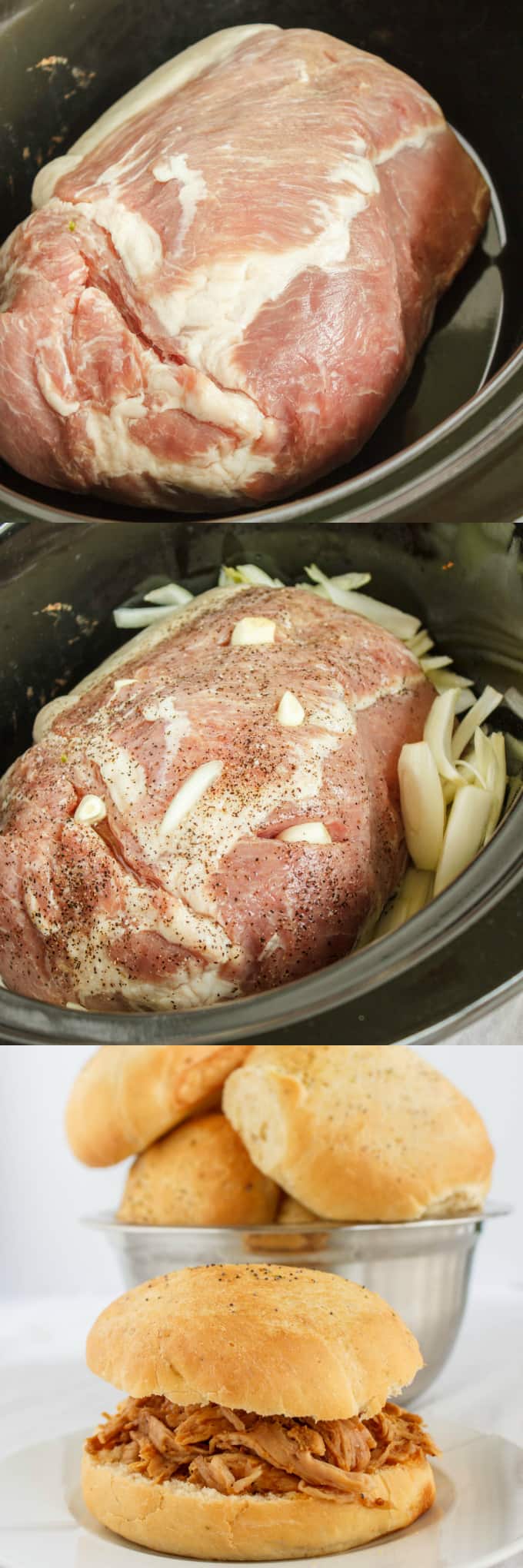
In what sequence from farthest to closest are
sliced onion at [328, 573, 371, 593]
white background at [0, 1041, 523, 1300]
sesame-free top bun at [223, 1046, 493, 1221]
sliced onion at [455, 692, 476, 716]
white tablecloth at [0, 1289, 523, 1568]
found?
white background at [0, 1041, 523, 1300] < white tablecloth at [0, 1289, 523, 1568] < sesame-free top bun at [223, 1046, 493, 1221] < sliced onion at [328, 573, 371, 593] < sliced onion at [455, 692, 476, 716]

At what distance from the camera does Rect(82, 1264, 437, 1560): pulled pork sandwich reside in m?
1.26

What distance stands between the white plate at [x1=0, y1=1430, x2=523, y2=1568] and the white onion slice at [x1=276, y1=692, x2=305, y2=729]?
87 centimetres

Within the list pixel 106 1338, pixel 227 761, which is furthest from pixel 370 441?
pixel 106 1338

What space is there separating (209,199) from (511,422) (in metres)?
0.37

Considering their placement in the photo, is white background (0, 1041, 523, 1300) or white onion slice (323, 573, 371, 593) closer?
white onion slice (323, 573, 371, 593)

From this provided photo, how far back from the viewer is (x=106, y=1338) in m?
1.45

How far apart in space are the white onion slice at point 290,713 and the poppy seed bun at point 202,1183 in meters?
0.75

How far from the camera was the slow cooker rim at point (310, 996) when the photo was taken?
112 centimetres

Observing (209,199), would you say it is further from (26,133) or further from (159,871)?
(159,871)

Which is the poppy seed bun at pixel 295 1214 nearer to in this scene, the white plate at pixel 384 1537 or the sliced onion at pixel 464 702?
the white plate at pixel 384 1537

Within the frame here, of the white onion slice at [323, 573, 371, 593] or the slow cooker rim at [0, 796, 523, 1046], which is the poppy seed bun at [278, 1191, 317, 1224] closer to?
the slow cooker rim at [0, 796, 523, 1046]

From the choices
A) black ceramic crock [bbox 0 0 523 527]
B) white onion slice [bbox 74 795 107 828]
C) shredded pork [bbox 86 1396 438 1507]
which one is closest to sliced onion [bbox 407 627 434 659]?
black ceramic crock [bbox 0 0 523 527]

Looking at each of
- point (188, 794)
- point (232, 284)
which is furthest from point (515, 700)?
point (232, 284)

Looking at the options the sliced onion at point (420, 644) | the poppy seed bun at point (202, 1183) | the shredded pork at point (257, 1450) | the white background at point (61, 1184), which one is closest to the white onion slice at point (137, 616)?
the sliced onion at point (420, 644)
